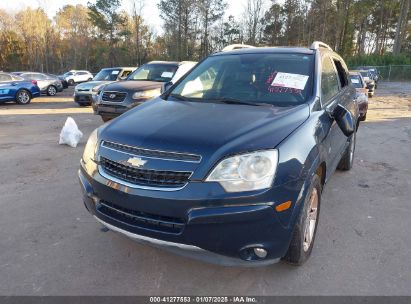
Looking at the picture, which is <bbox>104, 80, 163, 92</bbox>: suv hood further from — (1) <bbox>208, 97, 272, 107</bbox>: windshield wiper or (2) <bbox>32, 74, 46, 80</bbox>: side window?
(2) <bbox>32, 74, 46, 80</bbox>: side window

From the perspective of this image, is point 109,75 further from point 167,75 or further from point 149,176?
point 149,176

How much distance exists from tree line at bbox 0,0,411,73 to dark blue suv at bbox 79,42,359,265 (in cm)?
4582

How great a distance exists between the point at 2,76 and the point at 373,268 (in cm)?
1655

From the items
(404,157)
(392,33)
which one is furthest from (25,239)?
(392,33)

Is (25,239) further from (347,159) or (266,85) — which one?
(347,159)

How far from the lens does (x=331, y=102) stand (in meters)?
3.77

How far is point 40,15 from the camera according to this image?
181 feet

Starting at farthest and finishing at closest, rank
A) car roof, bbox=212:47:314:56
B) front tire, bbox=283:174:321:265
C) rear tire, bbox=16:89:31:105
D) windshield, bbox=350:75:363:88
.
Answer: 1. rear tire, bbox=16:89:31:105
2. windshield, bbox=350:75:363:88
3. car roof, bbox=212:47:314:56
4. front tire, bbox=283:174:321:265

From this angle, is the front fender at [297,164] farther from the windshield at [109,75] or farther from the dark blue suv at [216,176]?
the windshield at [109,75]

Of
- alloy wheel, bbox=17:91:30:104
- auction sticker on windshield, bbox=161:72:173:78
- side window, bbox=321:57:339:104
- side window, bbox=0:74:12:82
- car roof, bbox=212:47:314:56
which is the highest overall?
car roof, bbox=212:47:314:56

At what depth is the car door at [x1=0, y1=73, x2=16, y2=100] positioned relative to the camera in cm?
1537

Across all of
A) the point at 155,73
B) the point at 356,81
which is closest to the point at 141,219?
the point at 155,73

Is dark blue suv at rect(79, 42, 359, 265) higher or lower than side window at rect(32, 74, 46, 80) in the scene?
higher

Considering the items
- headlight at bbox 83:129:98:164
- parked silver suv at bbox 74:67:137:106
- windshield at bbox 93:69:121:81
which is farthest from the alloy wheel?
headlight at bbox 83:129:98:164
